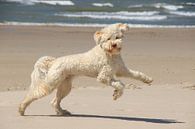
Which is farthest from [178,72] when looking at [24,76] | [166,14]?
[166,14]

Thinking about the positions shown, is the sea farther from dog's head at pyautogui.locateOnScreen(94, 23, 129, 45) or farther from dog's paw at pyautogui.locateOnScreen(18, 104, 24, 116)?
dog's head at pyautogui.locateOnScreen(94, 23, 129, 45)

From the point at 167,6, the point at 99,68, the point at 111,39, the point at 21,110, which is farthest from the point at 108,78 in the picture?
the point at 167,6

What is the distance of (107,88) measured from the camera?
11.4m

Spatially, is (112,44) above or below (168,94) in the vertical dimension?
above

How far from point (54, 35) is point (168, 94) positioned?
36.7 feet

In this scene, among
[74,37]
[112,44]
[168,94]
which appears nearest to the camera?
[112,44]

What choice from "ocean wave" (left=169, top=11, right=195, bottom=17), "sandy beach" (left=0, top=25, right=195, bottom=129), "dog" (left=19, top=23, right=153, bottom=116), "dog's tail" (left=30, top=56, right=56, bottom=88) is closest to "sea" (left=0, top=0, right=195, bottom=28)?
"ocean wave" (left=169, top=11, right=195, bottom=17)

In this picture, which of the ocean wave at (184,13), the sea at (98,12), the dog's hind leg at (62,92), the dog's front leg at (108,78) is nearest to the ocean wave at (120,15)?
the sea at (98,12)

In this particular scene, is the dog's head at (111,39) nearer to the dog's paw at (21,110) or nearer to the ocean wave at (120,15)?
the dog's paw at (21,110)

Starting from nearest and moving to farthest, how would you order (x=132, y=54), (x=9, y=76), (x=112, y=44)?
(x=112, y=44), (x=9, y=76), (x=132, y=54)

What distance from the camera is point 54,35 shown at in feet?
70.1

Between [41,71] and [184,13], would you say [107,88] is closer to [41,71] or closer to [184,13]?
[41,71]

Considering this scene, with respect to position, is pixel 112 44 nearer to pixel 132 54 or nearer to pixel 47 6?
pixel 132 54

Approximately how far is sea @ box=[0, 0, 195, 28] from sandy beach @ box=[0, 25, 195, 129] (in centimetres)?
339
